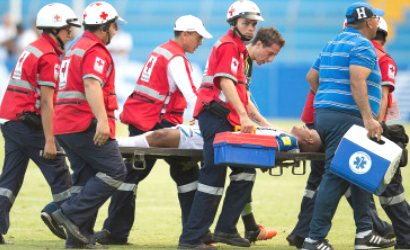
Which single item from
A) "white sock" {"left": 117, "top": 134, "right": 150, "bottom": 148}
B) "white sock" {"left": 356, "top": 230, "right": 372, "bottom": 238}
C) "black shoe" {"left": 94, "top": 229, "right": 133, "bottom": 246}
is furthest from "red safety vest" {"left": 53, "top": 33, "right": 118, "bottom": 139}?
"white sock" {"left": 356, "top": 230, "right": 372, "bottom": 238}

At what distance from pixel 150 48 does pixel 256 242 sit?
2231cm

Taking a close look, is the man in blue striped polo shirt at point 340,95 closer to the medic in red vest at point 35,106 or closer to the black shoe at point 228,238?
the black shoe at point 228,238

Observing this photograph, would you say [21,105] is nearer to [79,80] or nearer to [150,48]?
[79,80]

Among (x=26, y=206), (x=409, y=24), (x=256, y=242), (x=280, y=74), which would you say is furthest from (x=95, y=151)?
(x=409, y=24)

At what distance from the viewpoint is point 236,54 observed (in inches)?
274

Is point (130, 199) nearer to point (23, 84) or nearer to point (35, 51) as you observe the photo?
point (23, 84)

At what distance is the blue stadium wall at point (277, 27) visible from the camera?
2622cm

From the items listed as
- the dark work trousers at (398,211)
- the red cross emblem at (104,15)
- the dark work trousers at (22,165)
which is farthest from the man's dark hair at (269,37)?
the dark work trousers at (22,165)

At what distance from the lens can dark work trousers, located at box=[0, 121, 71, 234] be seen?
752 centimetres

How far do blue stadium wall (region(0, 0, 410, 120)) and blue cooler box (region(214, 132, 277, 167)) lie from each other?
19.2 metres

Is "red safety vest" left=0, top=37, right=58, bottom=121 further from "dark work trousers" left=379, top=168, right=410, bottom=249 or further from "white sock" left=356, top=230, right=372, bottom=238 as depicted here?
"dark work trousers" left=379, top=168, right=410, bottom=249

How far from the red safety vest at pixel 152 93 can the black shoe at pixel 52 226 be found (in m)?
1.26

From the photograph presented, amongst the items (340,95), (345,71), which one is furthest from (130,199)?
(345,71)

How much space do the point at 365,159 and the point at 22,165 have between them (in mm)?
3397
